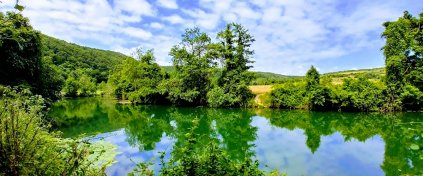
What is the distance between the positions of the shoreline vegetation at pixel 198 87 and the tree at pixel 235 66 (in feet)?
0.41

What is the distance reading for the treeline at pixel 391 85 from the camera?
31453 millimetres

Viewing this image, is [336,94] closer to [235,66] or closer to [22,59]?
[235,66]

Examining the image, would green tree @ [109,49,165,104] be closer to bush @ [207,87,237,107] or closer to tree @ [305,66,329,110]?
bush @ [207,87,237,107]

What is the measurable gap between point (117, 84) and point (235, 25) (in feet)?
97.0

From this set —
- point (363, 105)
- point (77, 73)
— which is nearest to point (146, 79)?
point (363, 105)

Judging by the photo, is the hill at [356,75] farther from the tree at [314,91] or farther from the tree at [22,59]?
the tree at [22,59]

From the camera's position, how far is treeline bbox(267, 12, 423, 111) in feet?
103

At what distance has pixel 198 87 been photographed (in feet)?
140

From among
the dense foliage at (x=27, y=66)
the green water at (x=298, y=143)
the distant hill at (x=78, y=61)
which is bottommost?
the green water at (x=298, y=143)

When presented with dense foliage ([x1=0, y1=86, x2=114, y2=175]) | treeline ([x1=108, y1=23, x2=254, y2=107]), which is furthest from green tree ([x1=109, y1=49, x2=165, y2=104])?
dense foliage ([x1=0, y1=86, x2=114, y2=175])

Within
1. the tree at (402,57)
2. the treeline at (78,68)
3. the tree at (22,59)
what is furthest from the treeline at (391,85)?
the treeline at (78,68)

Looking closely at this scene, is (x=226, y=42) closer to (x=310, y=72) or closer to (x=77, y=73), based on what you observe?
(x=310, y=72)

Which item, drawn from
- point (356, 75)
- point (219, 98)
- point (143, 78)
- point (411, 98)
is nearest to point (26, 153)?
point (219, 98)

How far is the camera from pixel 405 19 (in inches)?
1267
